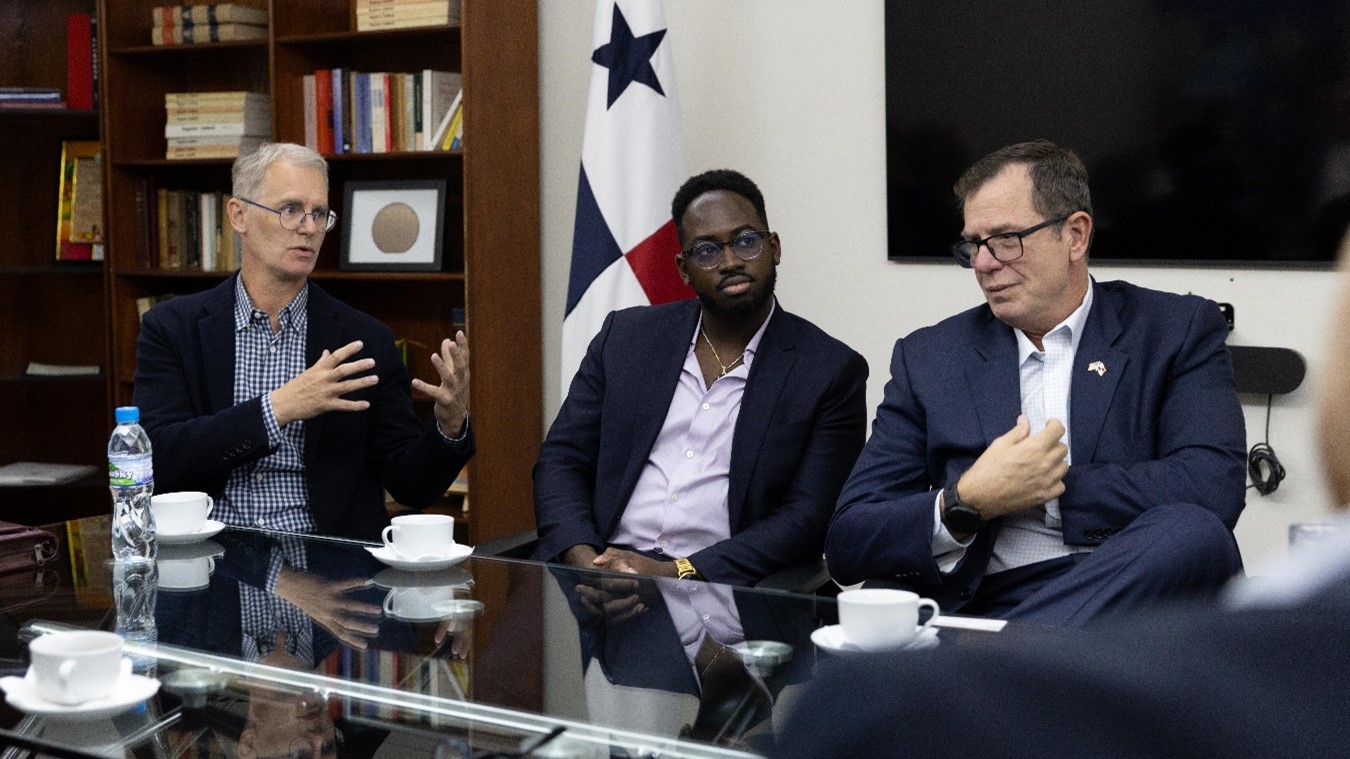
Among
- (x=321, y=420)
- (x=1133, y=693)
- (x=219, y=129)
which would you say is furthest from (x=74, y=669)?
(x=219, y=129)

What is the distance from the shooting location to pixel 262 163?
9.88 ft

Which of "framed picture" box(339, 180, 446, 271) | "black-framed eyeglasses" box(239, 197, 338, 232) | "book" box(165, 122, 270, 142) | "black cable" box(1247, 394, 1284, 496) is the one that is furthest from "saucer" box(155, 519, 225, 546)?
"book" box(165, 122, 270, 142)

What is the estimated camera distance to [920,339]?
8.27ft

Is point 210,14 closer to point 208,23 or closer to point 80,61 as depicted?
point 208,23

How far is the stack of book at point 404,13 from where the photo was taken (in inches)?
158

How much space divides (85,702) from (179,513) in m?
0.90

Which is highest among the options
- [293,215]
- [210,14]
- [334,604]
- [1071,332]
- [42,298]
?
[210,14]

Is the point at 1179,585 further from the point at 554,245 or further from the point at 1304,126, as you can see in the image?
the point at 554,245

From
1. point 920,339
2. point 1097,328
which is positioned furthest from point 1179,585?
point 920,339

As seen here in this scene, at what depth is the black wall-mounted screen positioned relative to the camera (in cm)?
319

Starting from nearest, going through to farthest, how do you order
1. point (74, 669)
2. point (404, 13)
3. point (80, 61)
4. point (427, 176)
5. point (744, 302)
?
point (74, 669) → point (744, 302) → point (404, 13) → point (427, 176) → point (80, 61)

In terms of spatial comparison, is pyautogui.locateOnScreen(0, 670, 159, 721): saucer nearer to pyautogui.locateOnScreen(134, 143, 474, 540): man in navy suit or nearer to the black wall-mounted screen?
pyautogui.locateOnScreen(134, 143, 474, 540): man in navy suit

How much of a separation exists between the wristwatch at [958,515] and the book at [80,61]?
3.59 meters

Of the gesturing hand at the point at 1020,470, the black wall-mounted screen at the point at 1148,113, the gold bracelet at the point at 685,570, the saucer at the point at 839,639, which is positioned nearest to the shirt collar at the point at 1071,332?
the gesturing hand at the point at 1020,470
